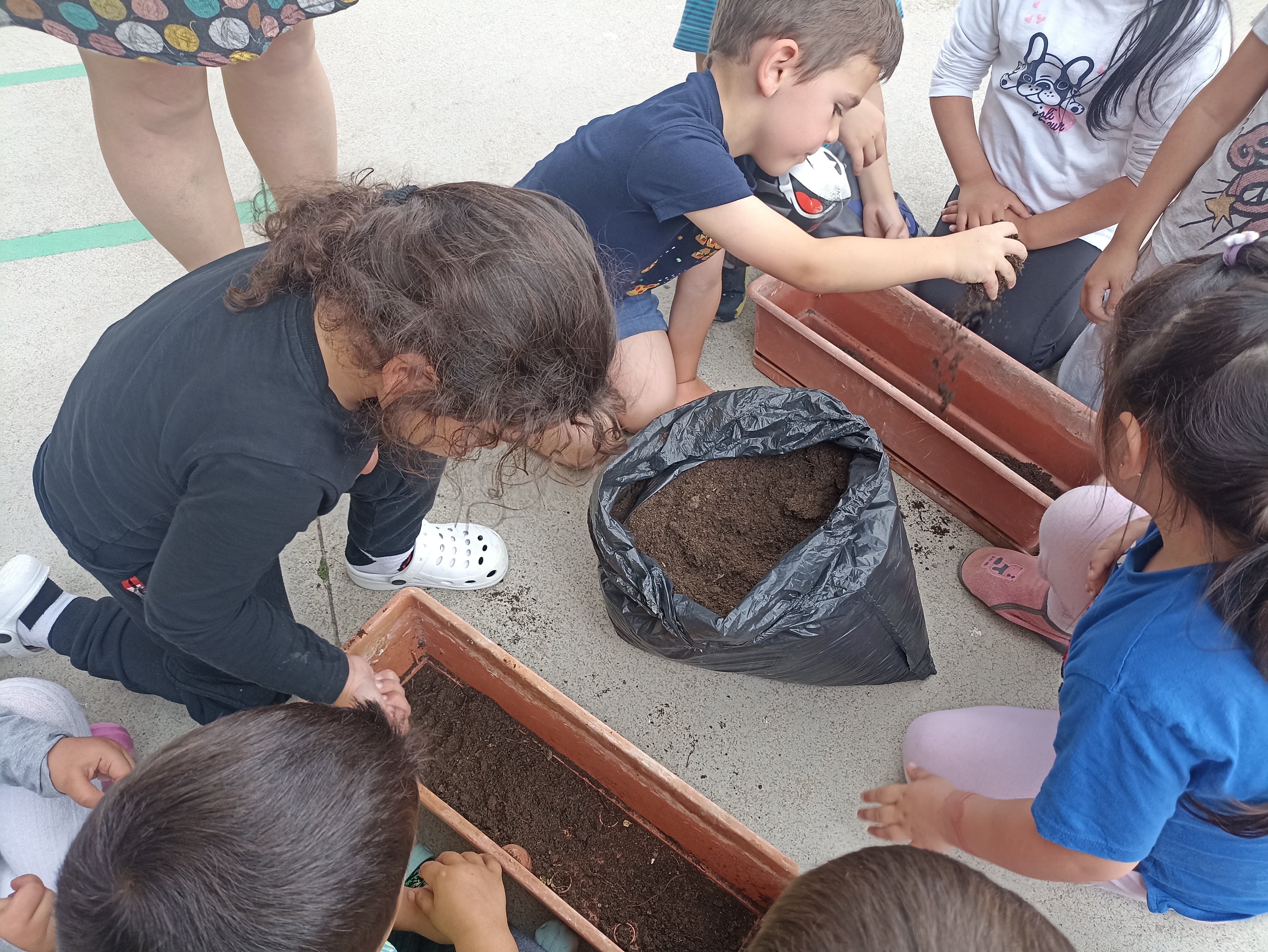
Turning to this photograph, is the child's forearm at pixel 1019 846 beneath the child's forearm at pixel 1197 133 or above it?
beneath

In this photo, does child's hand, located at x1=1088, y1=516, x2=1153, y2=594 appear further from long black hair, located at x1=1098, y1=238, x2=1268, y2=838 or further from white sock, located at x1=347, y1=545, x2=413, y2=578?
white sock, located at x1=347, y1=545, x2=413, y2=578

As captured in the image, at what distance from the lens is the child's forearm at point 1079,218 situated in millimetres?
1684

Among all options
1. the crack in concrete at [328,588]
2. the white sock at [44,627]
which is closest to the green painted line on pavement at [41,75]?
the crack in concrete at [328,588]

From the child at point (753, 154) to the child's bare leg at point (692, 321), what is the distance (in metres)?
0.27

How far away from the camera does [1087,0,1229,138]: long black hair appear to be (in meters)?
1.46

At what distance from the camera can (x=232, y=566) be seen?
37.0 inches

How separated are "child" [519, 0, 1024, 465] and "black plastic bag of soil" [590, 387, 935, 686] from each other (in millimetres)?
150

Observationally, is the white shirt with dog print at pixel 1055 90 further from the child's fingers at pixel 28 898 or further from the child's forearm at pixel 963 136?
the child's fingers at pixel 28 898

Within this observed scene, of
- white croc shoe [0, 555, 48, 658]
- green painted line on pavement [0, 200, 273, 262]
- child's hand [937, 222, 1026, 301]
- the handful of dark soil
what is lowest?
white croc shoe [0, 555, 48, 658]

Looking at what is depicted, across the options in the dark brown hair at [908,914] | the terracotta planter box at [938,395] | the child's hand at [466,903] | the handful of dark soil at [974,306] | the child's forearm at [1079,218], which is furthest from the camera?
the handful of dark soil at [974,306]

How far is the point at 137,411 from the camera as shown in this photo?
38.3 inches

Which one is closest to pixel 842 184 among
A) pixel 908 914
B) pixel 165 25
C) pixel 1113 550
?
pixel 1113 550

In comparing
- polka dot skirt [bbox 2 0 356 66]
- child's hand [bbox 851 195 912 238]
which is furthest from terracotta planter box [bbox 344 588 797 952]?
child's hand [bbox 851 195 912 238]

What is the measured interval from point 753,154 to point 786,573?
2.45 ft
